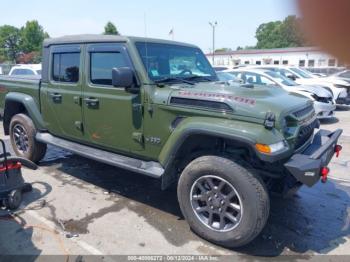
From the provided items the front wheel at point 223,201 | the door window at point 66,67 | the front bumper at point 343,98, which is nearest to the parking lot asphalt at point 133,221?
the front wheel at point 223,201

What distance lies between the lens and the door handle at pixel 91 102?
410 cm

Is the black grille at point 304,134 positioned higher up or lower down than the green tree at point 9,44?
lower down

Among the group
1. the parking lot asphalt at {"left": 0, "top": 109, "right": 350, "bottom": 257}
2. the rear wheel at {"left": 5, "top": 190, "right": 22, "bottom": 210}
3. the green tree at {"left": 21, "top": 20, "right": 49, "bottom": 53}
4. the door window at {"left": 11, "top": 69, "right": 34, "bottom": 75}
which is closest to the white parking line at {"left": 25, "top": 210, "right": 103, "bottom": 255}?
the parking lot asphalt at {"left": 0, "top": 109, "right": 350, "bottom": 257}

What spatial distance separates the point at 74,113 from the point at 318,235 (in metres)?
3.32

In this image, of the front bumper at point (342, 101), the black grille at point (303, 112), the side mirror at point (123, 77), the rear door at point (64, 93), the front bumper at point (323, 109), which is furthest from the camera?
the front bumper at point (342, 101)

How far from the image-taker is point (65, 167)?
17.9 feet

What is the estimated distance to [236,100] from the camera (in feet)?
10.1

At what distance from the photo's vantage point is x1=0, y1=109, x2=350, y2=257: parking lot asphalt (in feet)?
10.3

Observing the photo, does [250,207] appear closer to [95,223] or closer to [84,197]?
[95,223]

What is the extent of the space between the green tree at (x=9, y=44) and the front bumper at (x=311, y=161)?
74.3 meters

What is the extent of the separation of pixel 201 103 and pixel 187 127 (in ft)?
0.91

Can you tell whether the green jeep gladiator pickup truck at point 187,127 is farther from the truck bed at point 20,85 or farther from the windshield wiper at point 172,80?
the truck bed at point 20,85

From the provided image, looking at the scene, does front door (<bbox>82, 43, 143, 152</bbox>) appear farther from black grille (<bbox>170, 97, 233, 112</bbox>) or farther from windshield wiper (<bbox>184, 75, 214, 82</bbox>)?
windshield wiper (<bbox>184, 75, 214, 82</bbox>)

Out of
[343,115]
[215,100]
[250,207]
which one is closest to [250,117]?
[215,100]
